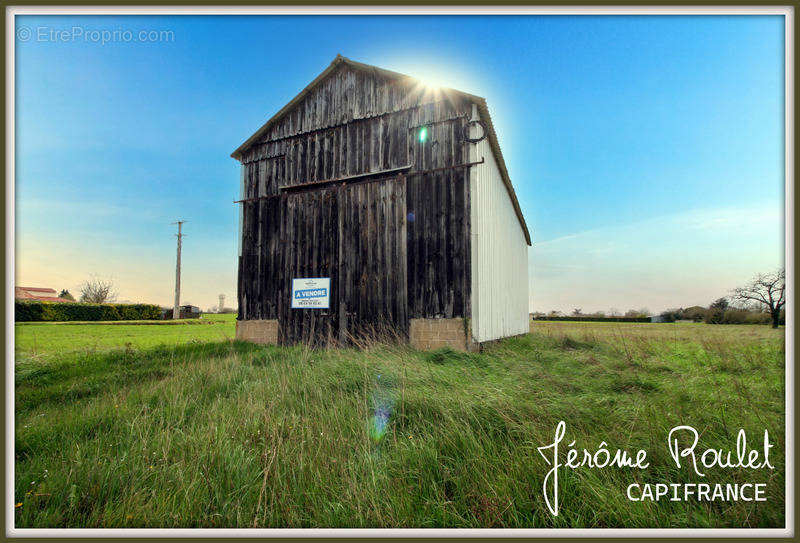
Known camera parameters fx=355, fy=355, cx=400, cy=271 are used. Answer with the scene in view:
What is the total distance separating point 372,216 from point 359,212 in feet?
1.42

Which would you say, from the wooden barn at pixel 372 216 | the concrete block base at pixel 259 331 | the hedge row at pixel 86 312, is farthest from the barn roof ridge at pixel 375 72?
the hedge row at pixel 86 312

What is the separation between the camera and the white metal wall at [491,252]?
8.51 meters

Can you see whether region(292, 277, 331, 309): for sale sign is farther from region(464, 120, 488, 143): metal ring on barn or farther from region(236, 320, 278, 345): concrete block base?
region(464, 120, 488, 143): metal ring on barn

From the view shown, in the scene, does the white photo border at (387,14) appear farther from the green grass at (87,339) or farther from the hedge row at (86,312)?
the hedge row at (86,312)

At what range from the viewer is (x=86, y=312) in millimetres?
22719

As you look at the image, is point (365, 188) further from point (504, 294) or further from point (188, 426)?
point (188, 426)

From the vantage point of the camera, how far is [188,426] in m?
3.97

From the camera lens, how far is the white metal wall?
8.51 metres

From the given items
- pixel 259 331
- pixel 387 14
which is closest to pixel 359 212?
pixel 259 331

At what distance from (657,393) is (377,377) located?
3.66 m

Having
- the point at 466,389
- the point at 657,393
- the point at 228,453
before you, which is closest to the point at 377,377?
the point at 466,389

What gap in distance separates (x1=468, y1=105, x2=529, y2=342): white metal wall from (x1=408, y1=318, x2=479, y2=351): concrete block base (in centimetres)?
23

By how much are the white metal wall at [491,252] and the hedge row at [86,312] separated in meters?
17.3

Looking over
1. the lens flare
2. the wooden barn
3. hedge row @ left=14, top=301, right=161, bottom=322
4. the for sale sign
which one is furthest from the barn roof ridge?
hedge row @ left=14, top=301, right=161, bottom=322
